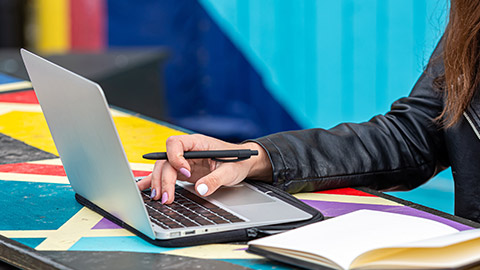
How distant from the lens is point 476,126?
1.04 metres

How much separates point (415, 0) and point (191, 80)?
1.77 meters

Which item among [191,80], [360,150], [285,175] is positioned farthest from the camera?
[191,80]

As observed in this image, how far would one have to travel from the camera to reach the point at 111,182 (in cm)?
73

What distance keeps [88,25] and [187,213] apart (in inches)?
161

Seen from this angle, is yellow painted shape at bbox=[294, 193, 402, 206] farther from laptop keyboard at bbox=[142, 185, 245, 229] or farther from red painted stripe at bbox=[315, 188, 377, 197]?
laptop keyboard at bbox=[142, 185, 245, 229]

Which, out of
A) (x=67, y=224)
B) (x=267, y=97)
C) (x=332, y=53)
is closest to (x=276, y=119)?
(x=267, y=97)

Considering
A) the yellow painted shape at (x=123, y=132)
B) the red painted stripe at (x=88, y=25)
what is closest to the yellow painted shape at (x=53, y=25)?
the red painted stripe at (x=88, y=25)

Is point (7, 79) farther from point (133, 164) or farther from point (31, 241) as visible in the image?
point (31, 241)

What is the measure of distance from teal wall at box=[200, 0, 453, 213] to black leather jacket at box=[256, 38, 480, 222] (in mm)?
1119

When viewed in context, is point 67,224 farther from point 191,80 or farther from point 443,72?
point 191,80

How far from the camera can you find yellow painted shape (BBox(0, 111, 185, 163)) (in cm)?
120

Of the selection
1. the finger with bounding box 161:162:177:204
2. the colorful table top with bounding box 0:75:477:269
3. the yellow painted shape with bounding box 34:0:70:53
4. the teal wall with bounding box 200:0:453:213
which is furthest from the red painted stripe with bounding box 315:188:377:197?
the yellow painted shape with bounding box 34:0:70:53

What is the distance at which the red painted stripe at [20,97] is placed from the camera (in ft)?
5.16

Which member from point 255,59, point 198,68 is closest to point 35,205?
Answer: point 255,59
